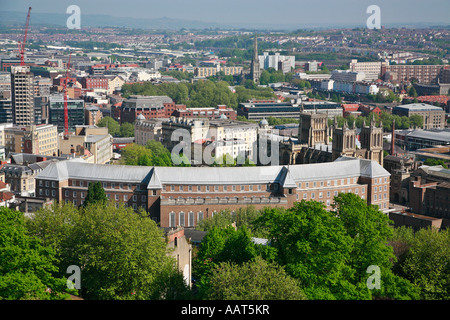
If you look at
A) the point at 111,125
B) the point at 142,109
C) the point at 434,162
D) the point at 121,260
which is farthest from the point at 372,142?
the point at 142,109

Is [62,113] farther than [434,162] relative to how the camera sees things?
Yes

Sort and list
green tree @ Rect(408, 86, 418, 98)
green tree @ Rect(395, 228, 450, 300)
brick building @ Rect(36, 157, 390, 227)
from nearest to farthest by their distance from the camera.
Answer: green tree @ Rect(395, 228, 450, 300) < brick building @ Rect(36, 157, 390, 227) < green tree @ Rect(408, 86, 418, 98)

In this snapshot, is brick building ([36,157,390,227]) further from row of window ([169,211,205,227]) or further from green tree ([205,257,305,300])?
green tree ([205,257,305,300])

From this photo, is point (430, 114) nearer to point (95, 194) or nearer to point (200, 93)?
point (200, 93)

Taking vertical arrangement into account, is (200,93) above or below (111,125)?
above

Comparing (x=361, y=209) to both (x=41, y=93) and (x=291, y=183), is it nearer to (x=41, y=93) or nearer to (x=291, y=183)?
(x=291, y=183)

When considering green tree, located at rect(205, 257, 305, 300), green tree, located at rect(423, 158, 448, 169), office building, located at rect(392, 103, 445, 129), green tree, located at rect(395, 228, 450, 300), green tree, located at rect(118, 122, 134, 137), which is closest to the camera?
green tree, located at rect(205, 257, 305, 300)

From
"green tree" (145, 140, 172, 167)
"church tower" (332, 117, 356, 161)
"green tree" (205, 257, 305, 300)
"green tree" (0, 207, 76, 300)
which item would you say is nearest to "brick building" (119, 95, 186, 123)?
"green tree" (145, 140, 172, 167)

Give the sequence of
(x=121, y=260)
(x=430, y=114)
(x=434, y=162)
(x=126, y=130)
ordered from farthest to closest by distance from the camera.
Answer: (x=430, y=114)
(x=126, y=130)
(x=434, y=162)
(x=121, y=260)
